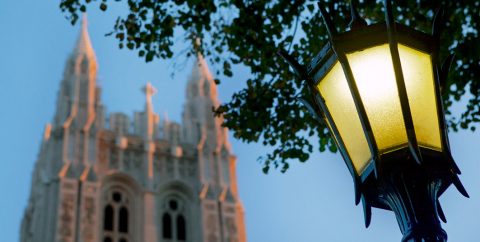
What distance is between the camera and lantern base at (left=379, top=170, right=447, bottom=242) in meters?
3.49

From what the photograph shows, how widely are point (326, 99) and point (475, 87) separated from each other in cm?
736

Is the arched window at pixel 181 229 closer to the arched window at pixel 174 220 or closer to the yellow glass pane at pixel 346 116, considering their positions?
the arched window at pixel 174 220

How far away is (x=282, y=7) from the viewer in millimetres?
10859

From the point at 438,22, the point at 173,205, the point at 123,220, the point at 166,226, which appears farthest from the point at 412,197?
the point at 173,205

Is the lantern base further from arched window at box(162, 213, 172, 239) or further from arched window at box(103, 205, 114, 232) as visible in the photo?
arched window at box(162, 213, 172, 239)

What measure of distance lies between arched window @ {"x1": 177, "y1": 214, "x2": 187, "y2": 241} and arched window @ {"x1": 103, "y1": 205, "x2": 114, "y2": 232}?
3.57 meters

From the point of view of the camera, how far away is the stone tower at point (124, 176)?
37.3 m

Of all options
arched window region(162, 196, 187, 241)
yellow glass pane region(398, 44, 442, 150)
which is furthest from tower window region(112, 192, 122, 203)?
yellow glass pane region(398, 44, 442, 150)

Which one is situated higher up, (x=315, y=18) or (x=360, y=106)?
(x=315, y=18)

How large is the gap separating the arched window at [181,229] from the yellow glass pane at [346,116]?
36.5 meters

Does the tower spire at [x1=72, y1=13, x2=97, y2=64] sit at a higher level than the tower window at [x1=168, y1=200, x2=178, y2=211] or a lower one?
higher

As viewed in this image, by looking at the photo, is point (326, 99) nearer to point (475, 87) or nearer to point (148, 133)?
point (475, 87)

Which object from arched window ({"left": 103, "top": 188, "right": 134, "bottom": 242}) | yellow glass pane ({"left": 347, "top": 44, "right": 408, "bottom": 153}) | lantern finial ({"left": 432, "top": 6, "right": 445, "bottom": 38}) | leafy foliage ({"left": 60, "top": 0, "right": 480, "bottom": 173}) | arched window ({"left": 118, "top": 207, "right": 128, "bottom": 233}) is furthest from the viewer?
arched window ({"left": 118, "top": 207, "right": 128, "bottom": 233})

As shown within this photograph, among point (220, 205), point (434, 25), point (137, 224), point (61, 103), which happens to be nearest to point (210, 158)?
point (220, 205)
